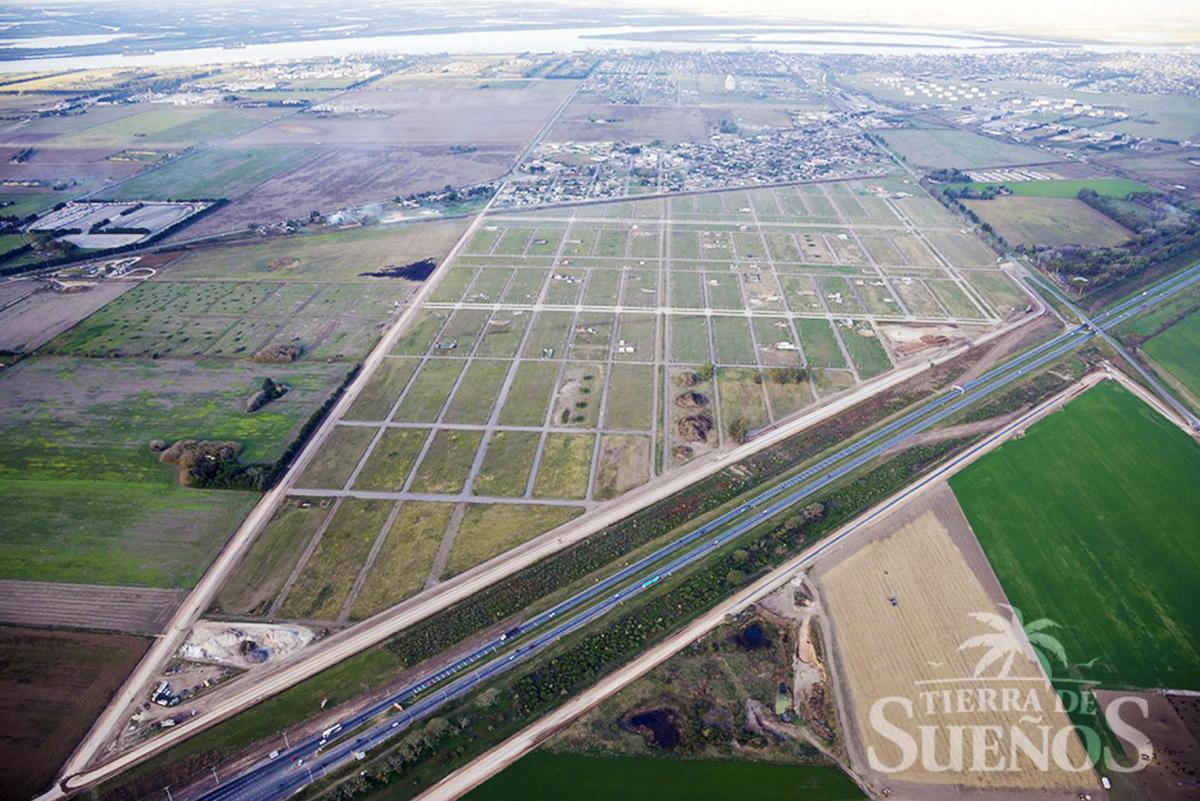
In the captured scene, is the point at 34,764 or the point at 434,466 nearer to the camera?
the point at 34,764

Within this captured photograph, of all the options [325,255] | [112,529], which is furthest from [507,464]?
[325,255]

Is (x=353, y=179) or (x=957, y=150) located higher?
(x=957, y=150)

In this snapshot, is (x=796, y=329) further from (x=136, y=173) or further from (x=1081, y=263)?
(x=136, y=173)

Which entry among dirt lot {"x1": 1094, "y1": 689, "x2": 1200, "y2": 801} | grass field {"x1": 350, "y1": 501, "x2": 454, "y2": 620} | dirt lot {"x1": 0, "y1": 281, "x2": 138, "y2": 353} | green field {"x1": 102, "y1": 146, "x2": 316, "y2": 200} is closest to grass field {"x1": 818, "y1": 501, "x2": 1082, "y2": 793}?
dirt lot {"x1": 1094, "y1": 689, "x2": 1200, "y2": 801}

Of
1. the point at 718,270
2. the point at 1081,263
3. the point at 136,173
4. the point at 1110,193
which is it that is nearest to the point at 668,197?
the point at 718,270

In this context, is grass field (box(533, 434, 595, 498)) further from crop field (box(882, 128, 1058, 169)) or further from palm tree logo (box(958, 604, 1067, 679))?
crop field (box(882, 128, 1058, 169))

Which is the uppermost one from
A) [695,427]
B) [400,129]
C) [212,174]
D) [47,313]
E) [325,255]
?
[400,129]

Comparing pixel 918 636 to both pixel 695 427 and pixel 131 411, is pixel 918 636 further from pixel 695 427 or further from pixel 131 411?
pixel 131 411
